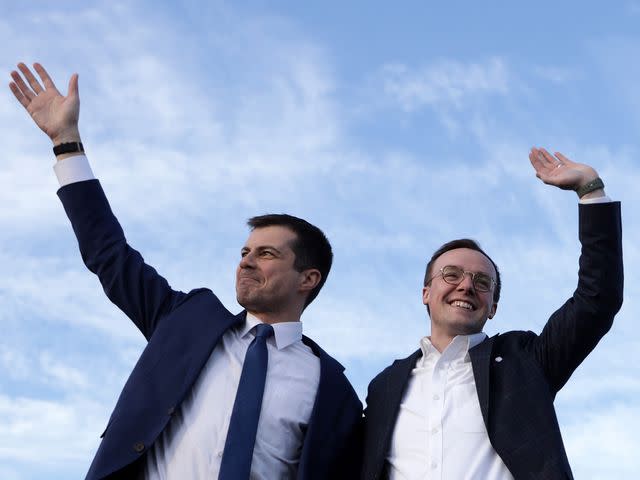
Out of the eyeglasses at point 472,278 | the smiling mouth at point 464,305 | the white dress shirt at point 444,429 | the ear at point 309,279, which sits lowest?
the white dress shirt at point 444,429

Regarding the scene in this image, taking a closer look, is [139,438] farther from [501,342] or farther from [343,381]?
[501,342]

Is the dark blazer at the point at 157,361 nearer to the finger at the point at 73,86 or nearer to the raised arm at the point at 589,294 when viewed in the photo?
the finger at the point at 73,86

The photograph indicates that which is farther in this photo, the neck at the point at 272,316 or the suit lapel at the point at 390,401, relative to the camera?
the neck at the point at 272,316

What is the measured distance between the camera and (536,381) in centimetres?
623

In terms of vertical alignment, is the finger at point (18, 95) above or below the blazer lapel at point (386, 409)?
above

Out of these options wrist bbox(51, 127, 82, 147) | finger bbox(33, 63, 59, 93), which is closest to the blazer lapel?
wrist bbox(51, 127, 82, 147)

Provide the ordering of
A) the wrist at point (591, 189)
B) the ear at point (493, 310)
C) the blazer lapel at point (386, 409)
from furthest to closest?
the ear at point (493, 310) < the wrist at point (591, 189) < the blazer lapel at point (386, 409)

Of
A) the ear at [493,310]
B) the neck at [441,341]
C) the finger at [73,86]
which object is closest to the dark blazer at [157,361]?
the neck at [441,341]

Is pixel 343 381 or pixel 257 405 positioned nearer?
pixel 257 405

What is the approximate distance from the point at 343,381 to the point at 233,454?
4.14 feet

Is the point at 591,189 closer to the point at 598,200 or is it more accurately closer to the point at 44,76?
the point at 598,200

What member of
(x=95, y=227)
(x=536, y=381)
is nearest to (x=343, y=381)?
(x=536, y=381)

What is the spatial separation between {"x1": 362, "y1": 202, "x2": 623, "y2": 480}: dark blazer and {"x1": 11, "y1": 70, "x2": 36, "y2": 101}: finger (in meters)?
3.70

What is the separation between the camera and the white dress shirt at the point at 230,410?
5.92 metres
